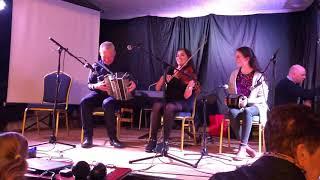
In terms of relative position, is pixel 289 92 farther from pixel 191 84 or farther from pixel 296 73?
pixel 191 84

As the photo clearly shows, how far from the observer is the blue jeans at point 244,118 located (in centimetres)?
468

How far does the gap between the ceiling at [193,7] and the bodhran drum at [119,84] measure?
2.70 meters

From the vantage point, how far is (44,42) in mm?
6797

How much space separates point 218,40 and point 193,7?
0.78m

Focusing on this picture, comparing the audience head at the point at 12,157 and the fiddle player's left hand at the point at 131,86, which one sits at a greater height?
the fiddle player's left hand at the point at 131,86

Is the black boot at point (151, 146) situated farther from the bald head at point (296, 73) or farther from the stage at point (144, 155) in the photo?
the bald head at point (296, 73)

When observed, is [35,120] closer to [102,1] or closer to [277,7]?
[102,1]

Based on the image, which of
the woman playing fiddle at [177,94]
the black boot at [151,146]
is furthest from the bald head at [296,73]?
the black boot at [151,146]

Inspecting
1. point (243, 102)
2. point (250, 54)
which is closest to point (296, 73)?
point (250, 54)

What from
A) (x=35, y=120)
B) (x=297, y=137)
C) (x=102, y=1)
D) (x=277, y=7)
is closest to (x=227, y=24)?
(x=277, y=7)

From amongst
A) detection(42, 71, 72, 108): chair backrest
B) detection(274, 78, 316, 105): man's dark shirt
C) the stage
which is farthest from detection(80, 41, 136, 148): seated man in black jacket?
detection(274, 78, 316, 105): man's dark shirt

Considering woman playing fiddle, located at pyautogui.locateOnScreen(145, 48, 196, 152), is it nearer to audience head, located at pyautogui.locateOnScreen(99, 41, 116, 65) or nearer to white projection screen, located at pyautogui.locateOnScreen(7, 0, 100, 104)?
audience head, located at pyautogui.locateOnScreen(99, 41, 116, 65)

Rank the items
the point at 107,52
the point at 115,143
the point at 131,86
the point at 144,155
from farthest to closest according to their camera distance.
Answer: the point at 107,52 → the point at 115,143 → the point at 131,86 → the point at 144,155

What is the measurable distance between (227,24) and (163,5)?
1.25 m
